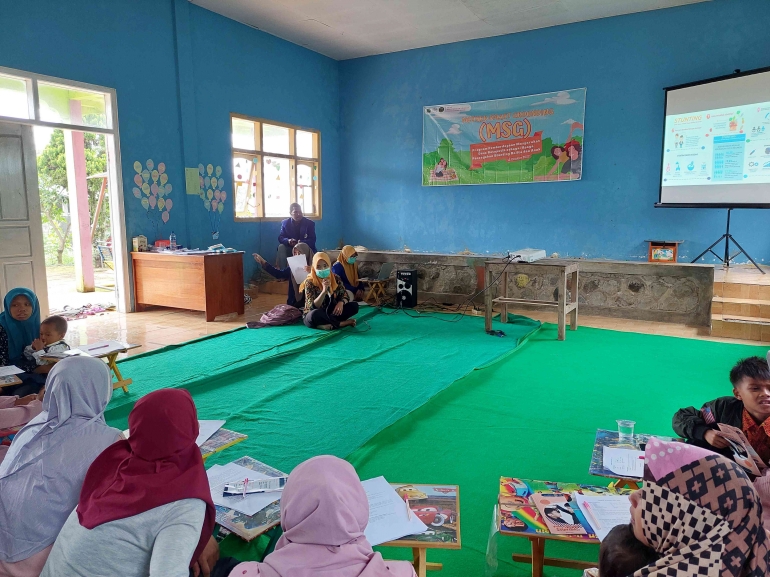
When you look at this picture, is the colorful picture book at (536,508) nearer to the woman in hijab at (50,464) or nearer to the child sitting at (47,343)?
the woman in hijab at (50,464)

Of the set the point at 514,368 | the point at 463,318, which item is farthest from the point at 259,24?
the point at 514,368

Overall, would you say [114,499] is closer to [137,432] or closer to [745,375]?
[137,432]

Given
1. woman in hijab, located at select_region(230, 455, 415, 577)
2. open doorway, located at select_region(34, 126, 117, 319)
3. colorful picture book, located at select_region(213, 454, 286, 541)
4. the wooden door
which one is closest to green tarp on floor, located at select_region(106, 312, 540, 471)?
colorful picture book, located at select_region(213, 454, 286, 541)

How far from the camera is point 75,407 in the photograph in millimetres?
1628

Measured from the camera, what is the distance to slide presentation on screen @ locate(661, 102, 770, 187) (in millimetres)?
5590

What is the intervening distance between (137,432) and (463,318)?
5.13 meters

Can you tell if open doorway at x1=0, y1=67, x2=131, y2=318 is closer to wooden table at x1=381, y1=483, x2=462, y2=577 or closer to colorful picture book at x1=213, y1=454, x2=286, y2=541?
colorful picture book at x1=213, y1=454, x2=286, y2=541

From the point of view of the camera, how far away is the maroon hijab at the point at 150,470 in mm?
1312

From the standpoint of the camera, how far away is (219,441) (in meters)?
2.49

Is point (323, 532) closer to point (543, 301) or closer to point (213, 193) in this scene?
point (543, 301)

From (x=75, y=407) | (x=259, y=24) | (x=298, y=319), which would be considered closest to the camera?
(x=75, y=407)

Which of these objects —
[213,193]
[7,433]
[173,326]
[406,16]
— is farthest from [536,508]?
[406,16]

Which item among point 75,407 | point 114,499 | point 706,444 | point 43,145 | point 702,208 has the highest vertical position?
point 43,145

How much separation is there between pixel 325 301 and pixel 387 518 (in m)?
4.14
